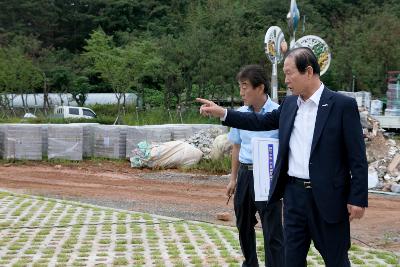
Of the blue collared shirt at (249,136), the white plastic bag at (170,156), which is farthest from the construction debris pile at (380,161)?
the blue collared shirt at (249,136)

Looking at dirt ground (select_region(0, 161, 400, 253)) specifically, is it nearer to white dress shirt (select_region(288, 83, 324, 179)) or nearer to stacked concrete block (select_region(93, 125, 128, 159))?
stacked concrete block (select_region(93, 125, 128, 159))

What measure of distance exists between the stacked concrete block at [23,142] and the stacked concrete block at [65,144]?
31 centimetres

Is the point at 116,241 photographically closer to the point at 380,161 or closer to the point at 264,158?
the point at 264,158

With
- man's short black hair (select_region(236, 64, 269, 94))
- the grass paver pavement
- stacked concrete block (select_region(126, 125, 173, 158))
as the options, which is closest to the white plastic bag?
stacked concrete block (select_region(126, 125, 173, 158))

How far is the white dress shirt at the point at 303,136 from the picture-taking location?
12.7 ft

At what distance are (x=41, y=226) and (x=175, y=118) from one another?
1694 centimetres

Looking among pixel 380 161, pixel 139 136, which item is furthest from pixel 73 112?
pixel 380 161

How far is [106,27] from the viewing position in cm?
4950

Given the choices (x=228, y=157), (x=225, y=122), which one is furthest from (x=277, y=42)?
(x=225, y=122)

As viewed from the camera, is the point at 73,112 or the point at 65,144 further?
the point at 73,112

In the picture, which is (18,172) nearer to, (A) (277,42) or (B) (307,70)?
(A) (277,42)

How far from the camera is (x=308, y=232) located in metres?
3.89

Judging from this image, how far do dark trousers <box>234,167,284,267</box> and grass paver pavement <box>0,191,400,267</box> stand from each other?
3.37 feet

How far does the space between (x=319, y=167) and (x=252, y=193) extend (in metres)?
1.35
